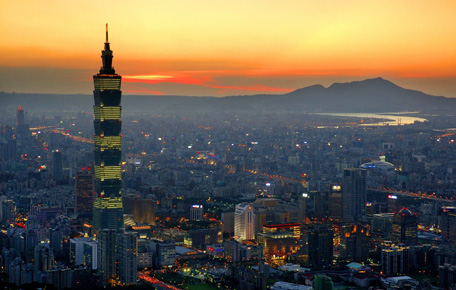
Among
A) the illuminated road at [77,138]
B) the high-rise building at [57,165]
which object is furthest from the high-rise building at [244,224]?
the illuminated road at [77,138]

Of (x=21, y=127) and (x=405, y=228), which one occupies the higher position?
(x=21, y=127)

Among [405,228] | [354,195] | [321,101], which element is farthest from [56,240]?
[321,101]

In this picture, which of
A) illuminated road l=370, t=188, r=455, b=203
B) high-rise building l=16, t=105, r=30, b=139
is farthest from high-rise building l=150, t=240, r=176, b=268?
high-rise building l=16, t=105, r=30, b=139

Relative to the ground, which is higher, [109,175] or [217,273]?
[109,175]

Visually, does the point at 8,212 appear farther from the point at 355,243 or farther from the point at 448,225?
the point at 448,225

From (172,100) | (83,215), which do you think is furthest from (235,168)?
(83,215)

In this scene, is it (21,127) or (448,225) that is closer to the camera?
(448,225)

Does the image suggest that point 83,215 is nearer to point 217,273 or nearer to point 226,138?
point 217,273

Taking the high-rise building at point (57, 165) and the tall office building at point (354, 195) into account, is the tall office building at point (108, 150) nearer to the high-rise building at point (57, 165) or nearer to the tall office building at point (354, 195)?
the tall office building at point (354, 195)
